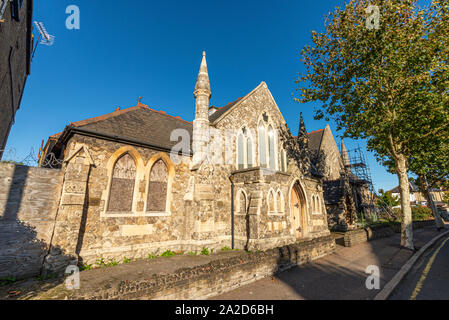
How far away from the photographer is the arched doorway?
14.6 metres

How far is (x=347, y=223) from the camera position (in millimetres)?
20156

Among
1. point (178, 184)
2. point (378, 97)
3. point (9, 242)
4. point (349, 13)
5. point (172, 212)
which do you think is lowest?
point (9, 242)

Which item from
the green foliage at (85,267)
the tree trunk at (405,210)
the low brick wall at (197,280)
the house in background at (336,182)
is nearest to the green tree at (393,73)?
the tree trunk at (405,210)

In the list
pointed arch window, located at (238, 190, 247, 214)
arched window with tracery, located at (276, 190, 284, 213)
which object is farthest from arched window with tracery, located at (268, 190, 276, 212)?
pointed arch window, located at (238, 190, 247, 214)

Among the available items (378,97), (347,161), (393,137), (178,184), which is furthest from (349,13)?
(347,161)

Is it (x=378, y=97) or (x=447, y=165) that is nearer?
(x=378, y=97)

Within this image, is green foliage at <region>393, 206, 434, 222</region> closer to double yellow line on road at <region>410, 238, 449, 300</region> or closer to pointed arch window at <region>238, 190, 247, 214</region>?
double yellow line on road at <region>410, 238, 449, 300</region>

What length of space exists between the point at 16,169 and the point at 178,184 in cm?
608

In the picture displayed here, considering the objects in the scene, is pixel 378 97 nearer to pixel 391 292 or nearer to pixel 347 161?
pixel 391 292

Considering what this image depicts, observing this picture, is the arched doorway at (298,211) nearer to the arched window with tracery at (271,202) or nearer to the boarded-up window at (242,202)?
the arched window with tracery at (271,202)

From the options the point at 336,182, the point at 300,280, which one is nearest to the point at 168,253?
the point at 300,280

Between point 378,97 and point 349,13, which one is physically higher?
point 349,13

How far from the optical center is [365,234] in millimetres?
14633

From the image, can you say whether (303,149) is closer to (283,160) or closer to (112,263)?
(283,160)
